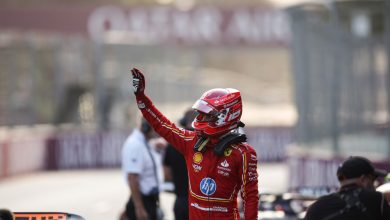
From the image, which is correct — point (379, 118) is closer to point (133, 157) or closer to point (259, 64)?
point (133, 157)

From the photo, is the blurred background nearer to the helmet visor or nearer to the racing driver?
the racing driver

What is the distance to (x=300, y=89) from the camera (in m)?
20.9

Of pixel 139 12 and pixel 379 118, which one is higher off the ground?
pixel 139 12

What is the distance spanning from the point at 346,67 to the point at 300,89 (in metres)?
0.97

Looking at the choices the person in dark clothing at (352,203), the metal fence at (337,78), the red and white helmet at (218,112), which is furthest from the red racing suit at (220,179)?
the metal fence at (337,78)

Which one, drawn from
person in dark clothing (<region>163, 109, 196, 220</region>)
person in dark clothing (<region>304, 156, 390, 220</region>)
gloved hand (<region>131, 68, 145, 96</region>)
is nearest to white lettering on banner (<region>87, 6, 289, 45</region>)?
person in dark clothing (<region>163, 109, 196, 220</region>)

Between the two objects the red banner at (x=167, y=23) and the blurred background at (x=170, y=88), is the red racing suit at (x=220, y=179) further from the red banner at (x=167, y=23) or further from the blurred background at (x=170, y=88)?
the red banner at (x=167, y=23)

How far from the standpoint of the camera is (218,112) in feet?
22.8

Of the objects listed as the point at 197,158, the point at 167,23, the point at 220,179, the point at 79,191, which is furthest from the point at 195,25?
the point at 220,179

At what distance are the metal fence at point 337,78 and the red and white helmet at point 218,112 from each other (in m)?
11.1

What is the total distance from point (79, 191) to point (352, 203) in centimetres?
1797

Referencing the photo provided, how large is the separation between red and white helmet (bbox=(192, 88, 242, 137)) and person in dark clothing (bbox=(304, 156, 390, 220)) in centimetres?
77

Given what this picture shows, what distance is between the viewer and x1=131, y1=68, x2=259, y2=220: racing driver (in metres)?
6.96

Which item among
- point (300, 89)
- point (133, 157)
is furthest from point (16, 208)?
point (133, 157)
